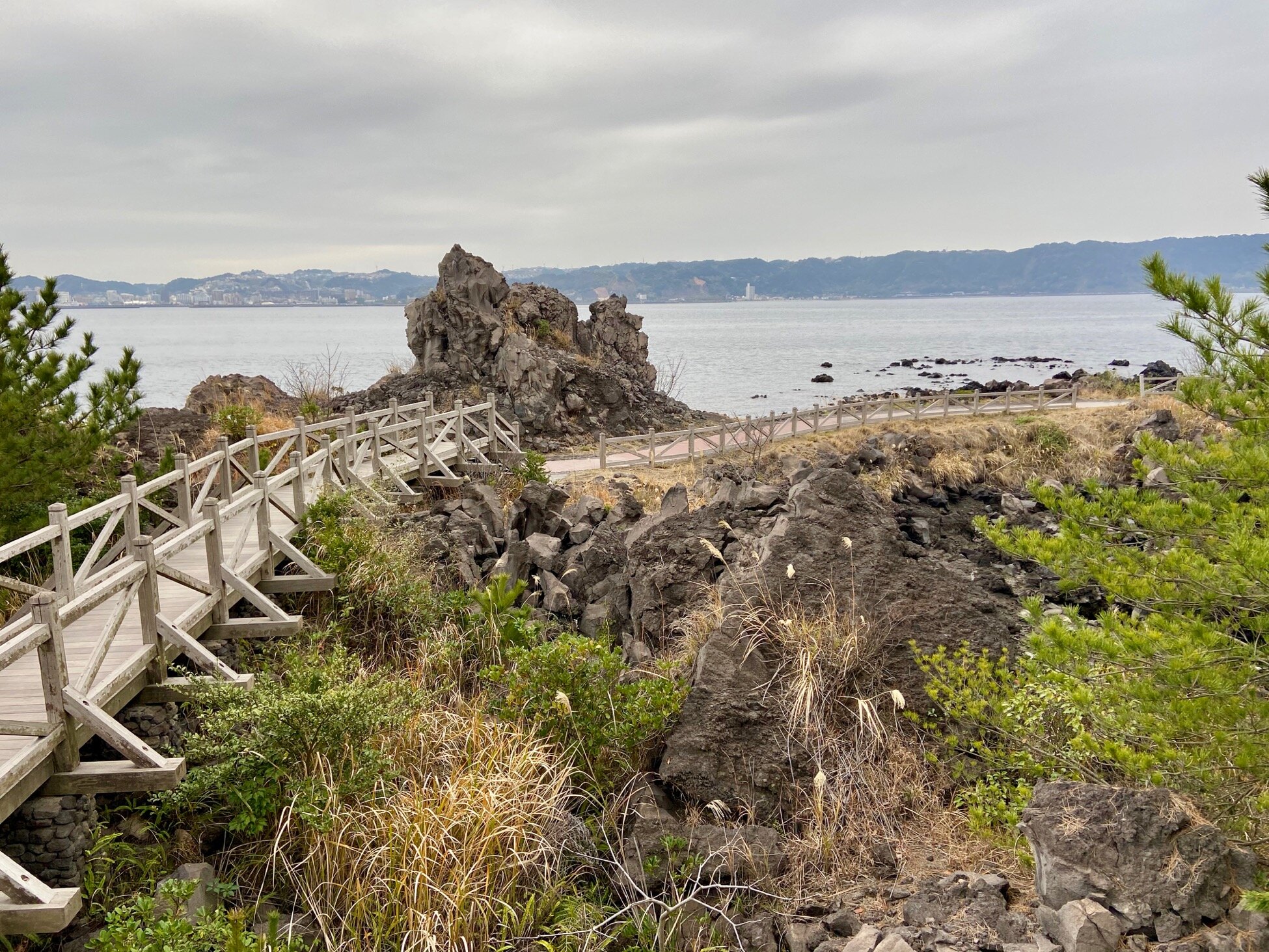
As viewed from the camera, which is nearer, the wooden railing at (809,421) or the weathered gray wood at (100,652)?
the weathered gray wood at (100,652)

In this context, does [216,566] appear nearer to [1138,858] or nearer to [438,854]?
[438,854]

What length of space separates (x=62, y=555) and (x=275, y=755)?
3.11m

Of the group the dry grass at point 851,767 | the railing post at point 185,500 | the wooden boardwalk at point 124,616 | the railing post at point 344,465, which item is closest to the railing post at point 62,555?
the wooden boardwalk at point 124,616

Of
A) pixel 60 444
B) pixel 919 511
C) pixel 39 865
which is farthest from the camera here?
pixel 919 511

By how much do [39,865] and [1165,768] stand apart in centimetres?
809

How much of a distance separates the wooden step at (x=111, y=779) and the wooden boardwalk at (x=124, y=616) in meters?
0.01

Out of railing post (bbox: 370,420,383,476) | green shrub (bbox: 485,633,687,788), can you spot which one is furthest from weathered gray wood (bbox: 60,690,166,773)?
railing post (bbox: 370,420,383,476)

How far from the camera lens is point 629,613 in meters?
12.6

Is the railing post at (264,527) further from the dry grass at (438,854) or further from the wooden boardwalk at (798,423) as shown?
the wooden boardwalk at (798,423)

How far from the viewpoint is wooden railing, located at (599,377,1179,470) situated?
28.9 m

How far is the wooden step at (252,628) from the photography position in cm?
992

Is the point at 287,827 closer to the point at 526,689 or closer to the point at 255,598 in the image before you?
the point at 526,689

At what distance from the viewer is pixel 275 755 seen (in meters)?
7.95

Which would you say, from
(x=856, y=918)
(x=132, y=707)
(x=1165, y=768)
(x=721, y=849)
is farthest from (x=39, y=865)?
(x=1165, y=768)
